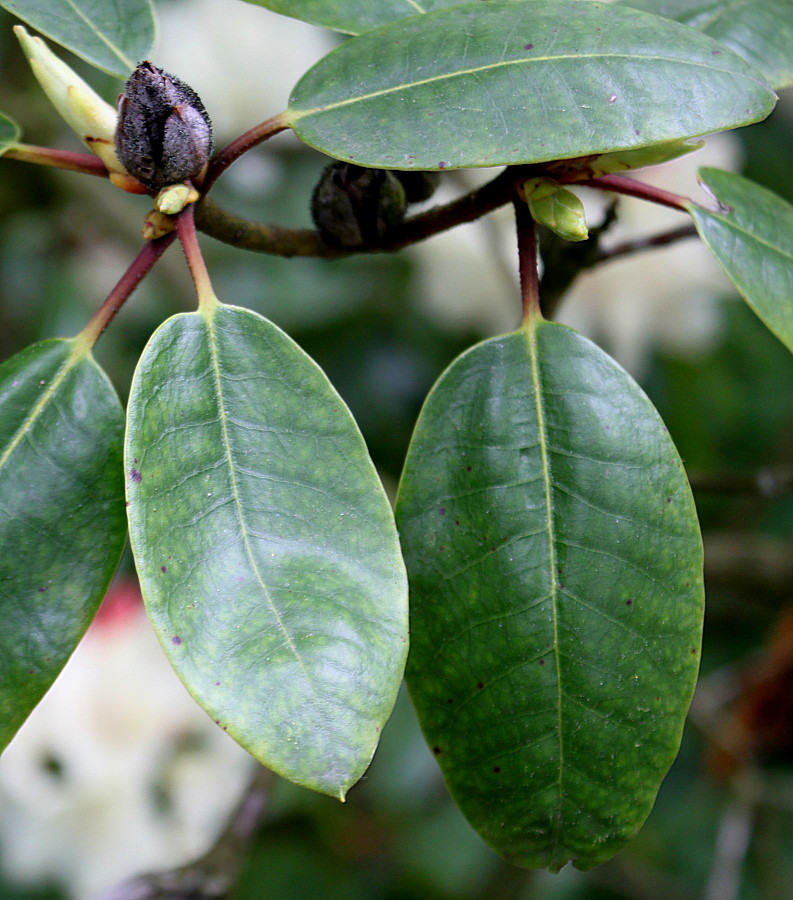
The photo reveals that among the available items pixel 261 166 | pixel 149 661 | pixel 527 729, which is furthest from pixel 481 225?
pixel 527 729

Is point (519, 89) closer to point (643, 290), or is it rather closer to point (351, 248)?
point (351, 248)

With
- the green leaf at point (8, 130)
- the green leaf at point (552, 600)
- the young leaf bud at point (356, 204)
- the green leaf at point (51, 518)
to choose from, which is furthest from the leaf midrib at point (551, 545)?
the green leaf at point (8, 130)

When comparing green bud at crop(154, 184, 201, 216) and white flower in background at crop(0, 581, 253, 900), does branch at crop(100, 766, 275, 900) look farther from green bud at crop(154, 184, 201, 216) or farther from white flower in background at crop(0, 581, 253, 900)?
green bud at crop(154, 184, 201, 216)

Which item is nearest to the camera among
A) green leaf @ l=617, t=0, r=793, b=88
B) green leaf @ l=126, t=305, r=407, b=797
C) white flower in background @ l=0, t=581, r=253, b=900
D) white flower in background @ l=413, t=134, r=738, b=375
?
green leaf @ l=126, t=305, r=407, b=797

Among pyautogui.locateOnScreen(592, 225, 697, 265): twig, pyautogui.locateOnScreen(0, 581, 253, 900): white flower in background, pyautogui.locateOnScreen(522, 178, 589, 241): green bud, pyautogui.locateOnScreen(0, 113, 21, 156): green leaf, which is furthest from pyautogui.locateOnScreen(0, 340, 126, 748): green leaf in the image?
pyautogui.locateOnScreen(0, 581, 253, 900): white flower in background

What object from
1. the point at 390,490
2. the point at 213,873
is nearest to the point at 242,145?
the point at 213,873

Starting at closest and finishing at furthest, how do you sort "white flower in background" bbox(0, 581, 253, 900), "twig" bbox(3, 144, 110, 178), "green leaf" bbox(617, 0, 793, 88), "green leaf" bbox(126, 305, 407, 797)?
"green leaf" bbox(126, 305, 407, 797) < "twig" bbox(3, 144, 110, 178) < "green leaf" bbox(617, 0, 793, 88) < "white flower in background" bbox(0, 581, 253, 900)

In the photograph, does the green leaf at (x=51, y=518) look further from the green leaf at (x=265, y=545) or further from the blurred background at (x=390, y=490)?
the blurred background at (x=390, y=490)
